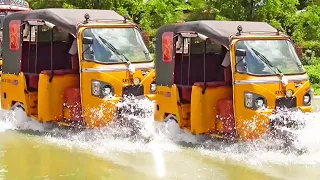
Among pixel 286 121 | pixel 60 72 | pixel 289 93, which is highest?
pixel 60 72

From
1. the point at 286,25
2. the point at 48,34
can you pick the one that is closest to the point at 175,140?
the point at 48,34

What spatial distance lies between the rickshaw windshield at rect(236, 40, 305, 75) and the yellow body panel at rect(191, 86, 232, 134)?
3.20 feet

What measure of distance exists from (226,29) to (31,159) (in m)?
3.88

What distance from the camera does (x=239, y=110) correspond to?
10.5 m

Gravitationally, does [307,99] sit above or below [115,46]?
below

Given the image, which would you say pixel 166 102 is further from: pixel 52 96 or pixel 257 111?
pixel 257 111

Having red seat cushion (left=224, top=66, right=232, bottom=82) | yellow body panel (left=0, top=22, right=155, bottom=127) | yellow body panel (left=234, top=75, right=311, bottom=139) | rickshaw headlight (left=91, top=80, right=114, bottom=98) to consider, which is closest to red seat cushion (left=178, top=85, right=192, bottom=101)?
yellow body panel (left=0, top=22, right=155, bottom=127)

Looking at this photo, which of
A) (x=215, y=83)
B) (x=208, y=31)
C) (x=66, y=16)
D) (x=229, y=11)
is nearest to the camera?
(x=208, y=31)

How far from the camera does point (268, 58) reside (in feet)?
35.3

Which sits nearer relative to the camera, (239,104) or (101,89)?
(239,104)

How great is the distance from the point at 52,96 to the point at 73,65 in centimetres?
88

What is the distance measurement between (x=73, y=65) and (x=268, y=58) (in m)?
4.42

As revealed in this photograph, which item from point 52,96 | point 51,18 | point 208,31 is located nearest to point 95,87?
point 52,96

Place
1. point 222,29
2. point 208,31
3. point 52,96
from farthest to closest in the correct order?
point 52,96
point 208,31
point 222,29
